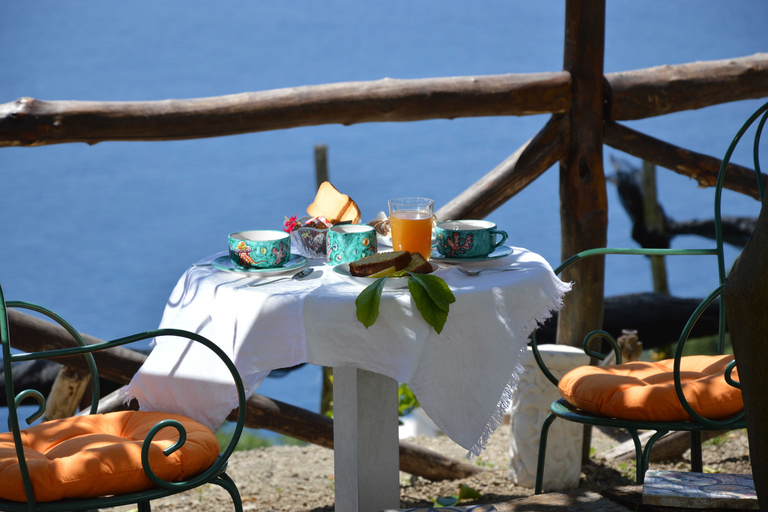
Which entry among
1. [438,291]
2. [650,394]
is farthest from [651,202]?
[438,291]

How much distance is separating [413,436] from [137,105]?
1.98 m

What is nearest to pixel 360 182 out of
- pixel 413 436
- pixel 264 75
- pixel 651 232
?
pixel 264 75

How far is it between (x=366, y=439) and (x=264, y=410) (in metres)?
1.04

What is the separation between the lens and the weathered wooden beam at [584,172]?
2723 millimetres

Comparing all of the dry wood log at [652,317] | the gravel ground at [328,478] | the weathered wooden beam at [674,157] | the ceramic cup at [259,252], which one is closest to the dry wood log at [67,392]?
the gravel ground at [328,478]

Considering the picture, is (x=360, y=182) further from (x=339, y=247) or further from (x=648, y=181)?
(x=339, y=247)

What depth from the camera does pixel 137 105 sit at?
2361 millimetres

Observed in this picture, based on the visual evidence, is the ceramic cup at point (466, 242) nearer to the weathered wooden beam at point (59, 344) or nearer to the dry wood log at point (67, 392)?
the weathered wooden beam at point (59, 344)

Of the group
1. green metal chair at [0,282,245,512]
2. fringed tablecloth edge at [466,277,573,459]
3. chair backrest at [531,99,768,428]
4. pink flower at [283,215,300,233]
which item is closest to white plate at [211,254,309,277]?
pink flower at [283,215,300,233]

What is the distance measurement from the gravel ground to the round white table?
1155 millimetres

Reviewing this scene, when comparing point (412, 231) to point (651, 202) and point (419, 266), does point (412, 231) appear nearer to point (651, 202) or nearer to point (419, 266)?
point (419, 266)

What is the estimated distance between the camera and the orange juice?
5.31 feet

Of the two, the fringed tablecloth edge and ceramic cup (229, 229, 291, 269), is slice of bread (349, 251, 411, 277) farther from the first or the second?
the fringed tablecloth edge

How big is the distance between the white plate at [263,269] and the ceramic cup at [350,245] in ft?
0.22
